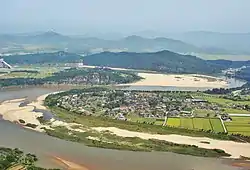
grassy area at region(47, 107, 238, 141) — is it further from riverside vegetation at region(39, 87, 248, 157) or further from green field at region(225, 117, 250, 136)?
green field at region(225, 117, 250, 136)

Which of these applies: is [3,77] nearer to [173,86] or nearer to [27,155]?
[173,86]

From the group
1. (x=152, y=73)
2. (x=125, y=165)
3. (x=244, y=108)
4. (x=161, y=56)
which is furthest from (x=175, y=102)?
(x=161, y=56)

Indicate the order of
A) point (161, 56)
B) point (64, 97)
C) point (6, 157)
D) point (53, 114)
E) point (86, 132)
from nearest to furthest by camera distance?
point (6, 157) → point (86, 132) → point (53, 114) → point (64, 97) → point (161, 56)

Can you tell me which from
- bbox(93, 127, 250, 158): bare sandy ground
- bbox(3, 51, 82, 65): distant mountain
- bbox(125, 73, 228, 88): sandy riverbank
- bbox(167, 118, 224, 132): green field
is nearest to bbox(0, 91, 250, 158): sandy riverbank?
bbox(93, 127, 250, 158): bare sandy ground

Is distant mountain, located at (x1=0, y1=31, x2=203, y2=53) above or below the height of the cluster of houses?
above

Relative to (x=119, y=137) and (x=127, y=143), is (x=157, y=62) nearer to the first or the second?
(x=119, y=137)

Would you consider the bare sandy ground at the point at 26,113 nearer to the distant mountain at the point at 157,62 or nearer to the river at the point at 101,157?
the river at the point at 101,157

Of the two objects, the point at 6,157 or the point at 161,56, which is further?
the point at 161,56

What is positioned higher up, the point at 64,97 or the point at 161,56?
the point at 161,56
